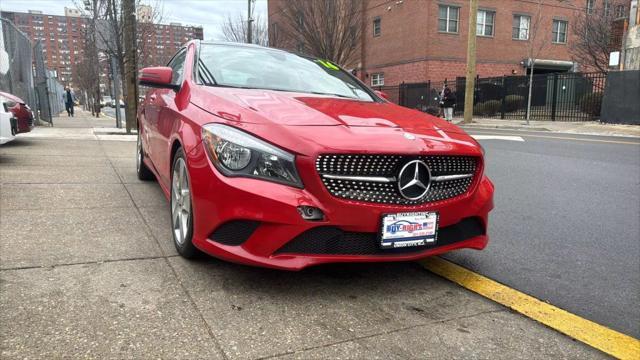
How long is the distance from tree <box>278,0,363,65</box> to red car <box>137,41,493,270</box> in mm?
21705

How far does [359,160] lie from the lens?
2.65 meters

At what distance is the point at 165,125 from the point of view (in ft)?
13.1

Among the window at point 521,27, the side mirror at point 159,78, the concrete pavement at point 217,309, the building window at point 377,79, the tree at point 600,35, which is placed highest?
the window at point 521,27

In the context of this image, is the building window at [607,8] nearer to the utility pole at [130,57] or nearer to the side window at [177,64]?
the utility pole at [130,57]

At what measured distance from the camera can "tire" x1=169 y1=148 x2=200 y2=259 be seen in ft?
10.2

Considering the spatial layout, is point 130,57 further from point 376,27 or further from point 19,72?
point 376,27

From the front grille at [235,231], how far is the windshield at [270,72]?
4.37ft

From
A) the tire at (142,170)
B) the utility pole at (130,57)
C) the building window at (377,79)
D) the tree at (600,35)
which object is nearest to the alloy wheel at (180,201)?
the tire at (142,170)

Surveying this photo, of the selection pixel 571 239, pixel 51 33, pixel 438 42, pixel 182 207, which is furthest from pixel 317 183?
pixel 51 33

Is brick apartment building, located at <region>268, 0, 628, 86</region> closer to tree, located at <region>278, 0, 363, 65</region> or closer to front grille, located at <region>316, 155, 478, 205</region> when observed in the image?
tree, located at <region>278, 0, 363, 65</region>

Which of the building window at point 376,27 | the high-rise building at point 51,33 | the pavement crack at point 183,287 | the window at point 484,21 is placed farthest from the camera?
the high-rise building at point 51,33

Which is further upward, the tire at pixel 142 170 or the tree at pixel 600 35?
the tree at pixel 600 35

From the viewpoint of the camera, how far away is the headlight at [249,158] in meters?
2.60

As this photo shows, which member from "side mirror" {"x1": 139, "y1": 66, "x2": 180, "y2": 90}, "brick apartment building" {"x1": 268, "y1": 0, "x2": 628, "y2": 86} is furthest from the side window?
"brick apartment building" {"x1": 268, "y1": 0, "x2": 628, "y2": 86}
